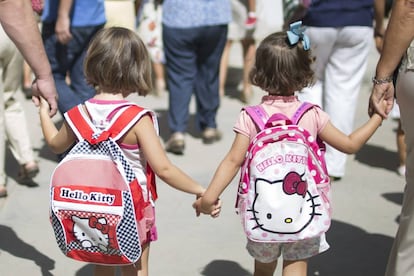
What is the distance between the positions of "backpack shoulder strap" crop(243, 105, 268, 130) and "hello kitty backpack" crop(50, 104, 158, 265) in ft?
1.50

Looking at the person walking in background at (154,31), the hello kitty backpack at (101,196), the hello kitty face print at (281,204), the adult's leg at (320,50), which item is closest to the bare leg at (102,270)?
the hello kitty backpack at (101,196)

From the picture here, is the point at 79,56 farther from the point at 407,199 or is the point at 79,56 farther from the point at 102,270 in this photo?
the point at 407,199

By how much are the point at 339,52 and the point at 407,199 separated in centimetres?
233

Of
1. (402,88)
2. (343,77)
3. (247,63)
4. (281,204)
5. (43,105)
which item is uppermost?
(402,88)

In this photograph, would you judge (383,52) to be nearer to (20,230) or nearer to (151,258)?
(151,258)

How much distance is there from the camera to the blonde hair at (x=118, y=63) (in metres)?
3.36

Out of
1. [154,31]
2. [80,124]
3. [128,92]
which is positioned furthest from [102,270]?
[154,31]

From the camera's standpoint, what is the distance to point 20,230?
199 inches

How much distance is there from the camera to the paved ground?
14.8ft

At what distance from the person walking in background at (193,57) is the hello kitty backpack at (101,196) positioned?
3.14m

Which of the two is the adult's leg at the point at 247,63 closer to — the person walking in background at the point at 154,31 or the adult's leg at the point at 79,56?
the person walking in background at the point at 154,31

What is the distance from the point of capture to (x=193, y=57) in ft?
21.6

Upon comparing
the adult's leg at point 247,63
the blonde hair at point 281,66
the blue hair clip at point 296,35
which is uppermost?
A: the blue hair clip at point 296,35

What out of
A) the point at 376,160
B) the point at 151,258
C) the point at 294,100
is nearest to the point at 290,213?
the point at 294,100
